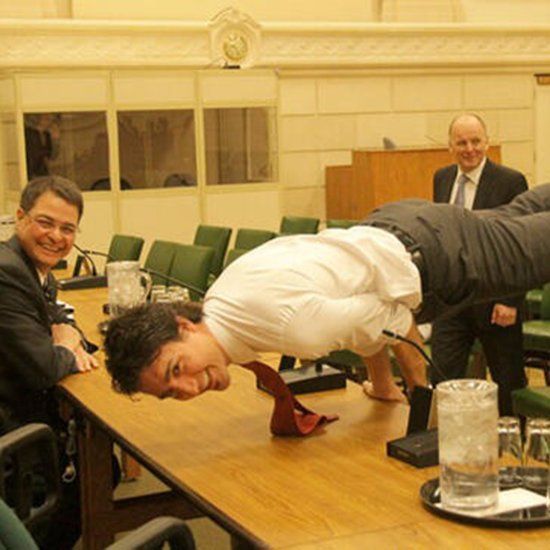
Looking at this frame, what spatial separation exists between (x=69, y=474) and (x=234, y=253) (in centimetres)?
291

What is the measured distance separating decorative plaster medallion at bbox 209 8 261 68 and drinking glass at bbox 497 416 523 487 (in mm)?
8253

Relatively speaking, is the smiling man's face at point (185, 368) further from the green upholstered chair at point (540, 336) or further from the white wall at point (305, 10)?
the white wall at point (305, 10)

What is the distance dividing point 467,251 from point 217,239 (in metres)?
4.66

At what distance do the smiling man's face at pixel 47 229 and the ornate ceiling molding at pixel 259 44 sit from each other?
633 centimetres

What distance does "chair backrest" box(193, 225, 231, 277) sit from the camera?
6.91 metres

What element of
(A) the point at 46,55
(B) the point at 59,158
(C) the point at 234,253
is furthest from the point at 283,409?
(A) the point at 46,55

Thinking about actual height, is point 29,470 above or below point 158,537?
below

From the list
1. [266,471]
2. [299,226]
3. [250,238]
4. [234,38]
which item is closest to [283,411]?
[266,471]

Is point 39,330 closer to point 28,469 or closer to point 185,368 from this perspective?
point 28,469

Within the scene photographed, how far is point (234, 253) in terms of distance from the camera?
606 cm

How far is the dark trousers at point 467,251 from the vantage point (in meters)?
2.55

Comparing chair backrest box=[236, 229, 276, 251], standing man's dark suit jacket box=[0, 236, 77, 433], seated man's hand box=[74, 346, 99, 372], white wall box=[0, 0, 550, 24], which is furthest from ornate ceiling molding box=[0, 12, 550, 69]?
standing man's dark suit jacket box=[0, 236, 77, 433]

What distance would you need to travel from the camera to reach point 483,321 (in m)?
4.49

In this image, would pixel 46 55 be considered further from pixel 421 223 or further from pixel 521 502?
pixel 521 502
